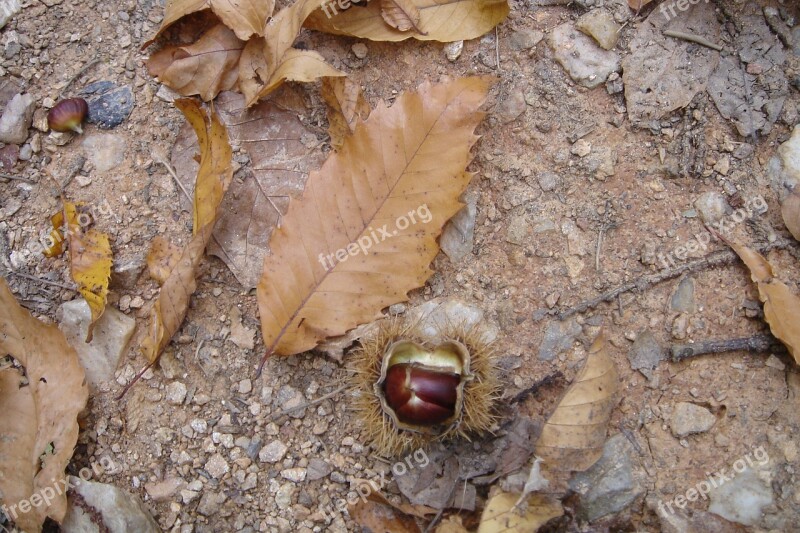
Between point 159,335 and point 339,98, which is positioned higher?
point 339,98

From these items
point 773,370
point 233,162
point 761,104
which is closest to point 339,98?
point 233,162

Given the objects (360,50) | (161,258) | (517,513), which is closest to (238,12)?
(360,50)

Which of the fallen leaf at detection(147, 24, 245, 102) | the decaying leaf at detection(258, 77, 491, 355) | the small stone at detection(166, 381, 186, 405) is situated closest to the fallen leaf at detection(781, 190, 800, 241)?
the decaying leaf at detection(258, 77, 491, 355)

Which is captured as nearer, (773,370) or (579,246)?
(773,370)

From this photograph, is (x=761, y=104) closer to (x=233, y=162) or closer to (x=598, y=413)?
(x=598, y=413)

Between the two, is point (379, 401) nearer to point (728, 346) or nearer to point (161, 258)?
point (161, 258)

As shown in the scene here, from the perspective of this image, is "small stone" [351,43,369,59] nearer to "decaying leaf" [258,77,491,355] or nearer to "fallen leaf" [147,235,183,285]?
"decaying leaf" [258,77,491,355]

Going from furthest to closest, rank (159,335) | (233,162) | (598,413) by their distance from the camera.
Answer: (233,162) < (159,335) < (598,413)

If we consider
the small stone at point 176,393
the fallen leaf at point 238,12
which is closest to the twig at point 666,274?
the small stone at point 176,393

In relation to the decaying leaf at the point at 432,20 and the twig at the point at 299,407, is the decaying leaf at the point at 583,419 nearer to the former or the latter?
the twig at the point at 299,407
